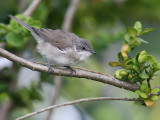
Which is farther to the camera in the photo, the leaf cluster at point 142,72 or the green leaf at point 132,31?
the green leaf at point 132,31

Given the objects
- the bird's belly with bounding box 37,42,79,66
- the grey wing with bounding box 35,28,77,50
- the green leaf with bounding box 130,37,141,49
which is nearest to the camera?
the green leaf with bounding box 130,37,141,49

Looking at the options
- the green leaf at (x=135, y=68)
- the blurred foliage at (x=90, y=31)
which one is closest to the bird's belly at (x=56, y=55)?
the blurred foliage at (x=90, y=31)

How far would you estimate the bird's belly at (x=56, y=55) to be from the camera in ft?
11.3

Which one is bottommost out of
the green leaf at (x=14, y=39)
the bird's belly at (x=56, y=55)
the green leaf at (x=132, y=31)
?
the green leaf at (x=14, y=39)

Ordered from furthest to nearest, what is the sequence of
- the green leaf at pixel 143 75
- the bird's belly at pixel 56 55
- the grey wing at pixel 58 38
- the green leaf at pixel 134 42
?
the grey wing at pixel 58 38 < the bird's belly at pixel 56 55 < the green leaf at pixel 134 42 < the green leaf at pixel 143 75

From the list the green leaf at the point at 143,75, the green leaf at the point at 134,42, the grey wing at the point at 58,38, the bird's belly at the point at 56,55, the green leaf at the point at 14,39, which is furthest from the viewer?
the grey wing at the point at 58,38

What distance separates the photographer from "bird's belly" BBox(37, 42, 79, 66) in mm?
3445

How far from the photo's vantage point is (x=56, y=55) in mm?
3514

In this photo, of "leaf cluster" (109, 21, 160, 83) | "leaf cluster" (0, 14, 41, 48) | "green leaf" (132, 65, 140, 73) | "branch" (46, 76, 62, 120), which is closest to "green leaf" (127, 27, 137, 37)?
"leaf cluster" (109, 21, 160, 83)

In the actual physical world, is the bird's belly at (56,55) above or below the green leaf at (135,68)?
above

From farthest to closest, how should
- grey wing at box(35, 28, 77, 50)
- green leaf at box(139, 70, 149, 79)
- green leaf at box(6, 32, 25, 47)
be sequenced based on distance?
grey wing at box(35, 28, 77, 50) → green leaf at box(6, 32, 25, 47) → green leaf at box(139, 70, 149, 79)

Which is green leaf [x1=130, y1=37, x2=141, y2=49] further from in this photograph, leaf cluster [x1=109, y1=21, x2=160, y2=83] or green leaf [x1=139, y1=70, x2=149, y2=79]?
green leaf [x1=139, y1=70, x2=149, y2=79]

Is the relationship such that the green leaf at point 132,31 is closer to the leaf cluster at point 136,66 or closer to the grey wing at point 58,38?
the leaf cluster at point 136,66

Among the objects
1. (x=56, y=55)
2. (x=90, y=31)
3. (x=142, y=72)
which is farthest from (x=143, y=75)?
(x=90, y=31)
